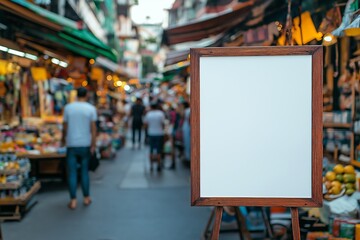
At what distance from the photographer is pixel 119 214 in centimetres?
787

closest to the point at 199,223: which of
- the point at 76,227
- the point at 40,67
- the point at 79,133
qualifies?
the point at 76,227

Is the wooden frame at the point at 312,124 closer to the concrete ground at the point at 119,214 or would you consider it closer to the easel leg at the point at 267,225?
the easel leg at the point at 267,225

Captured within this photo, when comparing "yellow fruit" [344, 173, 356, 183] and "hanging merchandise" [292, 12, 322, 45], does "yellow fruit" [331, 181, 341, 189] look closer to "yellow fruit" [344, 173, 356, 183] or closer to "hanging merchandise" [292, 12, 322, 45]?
"yellow fruit" [344, 173, 356, 183]

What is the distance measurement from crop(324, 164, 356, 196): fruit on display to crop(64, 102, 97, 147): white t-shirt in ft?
13.0

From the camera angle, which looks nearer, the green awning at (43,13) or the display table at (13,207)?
the display table at (13,207)

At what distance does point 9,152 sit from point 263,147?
5.33 m

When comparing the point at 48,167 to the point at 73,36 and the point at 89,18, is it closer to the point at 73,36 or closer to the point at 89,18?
the point at 73,36

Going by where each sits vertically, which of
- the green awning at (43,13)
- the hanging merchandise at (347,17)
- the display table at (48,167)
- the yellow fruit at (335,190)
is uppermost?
the green awning at (43,13)

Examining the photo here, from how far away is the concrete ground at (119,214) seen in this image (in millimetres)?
6684

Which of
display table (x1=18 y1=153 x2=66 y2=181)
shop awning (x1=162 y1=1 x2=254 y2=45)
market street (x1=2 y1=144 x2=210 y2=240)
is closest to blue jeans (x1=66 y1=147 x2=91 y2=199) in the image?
market street (x1=2 y1=144 x2=210 y2=240)

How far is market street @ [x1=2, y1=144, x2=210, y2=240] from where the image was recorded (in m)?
6.70

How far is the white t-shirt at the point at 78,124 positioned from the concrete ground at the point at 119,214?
3.82 ft

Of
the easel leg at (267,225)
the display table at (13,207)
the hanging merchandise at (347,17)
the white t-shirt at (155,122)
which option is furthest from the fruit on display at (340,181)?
the white t-shirt at (155,122)

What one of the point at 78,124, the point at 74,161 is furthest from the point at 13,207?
the point at 78,124
